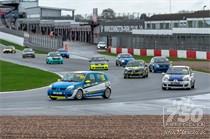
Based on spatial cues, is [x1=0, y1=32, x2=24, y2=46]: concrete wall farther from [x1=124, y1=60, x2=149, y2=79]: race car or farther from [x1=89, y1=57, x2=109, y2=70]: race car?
[x1=124, y1=60, x2=149, y2=79]: race car

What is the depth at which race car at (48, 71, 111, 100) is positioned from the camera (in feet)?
95.4

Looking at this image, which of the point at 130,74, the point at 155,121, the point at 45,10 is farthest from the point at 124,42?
the point at 155,121

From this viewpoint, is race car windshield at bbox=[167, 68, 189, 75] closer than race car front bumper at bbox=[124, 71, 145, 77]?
Yes

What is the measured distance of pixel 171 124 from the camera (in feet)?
56.3

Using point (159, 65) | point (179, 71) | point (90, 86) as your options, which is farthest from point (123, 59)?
point (90, 86)

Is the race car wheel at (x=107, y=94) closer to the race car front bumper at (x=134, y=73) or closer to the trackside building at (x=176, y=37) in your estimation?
the race car front bumper at (x=134, y=73)

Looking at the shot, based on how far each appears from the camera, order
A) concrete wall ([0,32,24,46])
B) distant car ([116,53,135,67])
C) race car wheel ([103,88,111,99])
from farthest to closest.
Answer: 1. concrete wall ([0,32,24,46])
2. distant car ([116,53,135,67])
3. race car wheel ([103,88,111,99])

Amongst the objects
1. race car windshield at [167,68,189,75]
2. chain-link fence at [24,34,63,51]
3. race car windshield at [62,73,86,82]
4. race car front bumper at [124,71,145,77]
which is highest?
race car windshield at [62,73,86,82]

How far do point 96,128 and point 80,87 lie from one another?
42.9ft

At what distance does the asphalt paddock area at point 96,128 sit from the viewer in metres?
15.0

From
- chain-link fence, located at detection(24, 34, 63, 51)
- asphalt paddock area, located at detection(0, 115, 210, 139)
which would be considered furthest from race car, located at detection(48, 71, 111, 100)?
chain-link fence, located at detection(24, 34, 63, 51)

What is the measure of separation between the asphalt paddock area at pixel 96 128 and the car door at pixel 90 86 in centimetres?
1061

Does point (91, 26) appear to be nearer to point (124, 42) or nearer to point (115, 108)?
point (124, 42)

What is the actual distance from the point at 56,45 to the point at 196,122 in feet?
311
